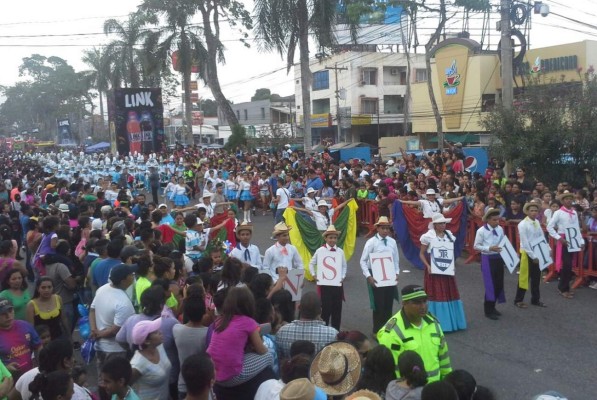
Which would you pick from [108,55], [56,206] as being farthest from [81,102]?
[56,206]

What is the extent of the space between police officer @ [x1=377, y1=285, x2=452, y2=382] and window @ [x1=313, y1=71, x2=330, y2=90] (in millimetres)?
48335

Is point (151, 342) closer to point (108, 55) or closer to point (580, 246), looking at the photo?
point (580, 246)

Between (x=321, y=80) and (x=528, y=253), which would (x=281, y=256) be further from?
(x=321, y=80)

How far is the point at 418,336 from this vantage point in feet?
15.6

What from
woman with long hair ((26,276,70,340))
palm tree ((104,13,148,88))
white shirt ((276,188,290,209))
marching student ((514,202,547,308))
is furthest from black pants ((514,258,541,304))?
palm tree ((104,13,148,88))

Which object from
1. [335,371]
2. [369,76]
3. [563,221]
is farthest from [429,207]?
[369,76]

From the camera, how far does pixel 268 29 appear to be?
82.2ft

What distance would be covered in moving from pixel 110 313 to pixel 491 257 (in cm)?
544

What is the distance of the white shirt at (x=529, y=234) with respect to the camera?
357 inches

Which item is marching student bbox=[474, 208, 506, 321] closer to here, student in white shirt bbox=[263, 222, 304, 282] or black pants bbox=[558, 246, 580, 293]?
black pants bbox=[558, 246, 580, 293]

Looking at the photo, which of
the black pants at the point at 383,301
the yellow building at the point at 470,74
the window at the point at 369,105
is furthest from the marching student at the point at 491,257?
the window at the point at 369,105

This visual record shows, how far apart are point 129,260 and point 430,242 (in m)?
3.86

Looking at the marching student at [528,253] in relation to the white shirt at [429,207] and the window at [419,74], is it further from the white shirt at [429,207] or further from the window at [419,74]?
the window at [419,74]

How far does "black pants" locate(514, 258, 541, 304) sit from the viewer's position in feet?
30.0
